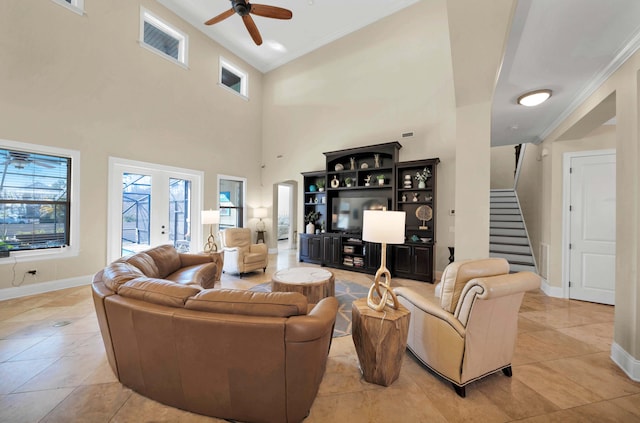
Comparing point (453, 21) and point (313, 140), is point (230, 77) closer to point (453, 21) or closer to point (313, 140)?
point (313, 140)

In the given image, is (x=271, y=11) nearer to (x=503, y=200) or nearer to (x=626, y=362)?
(x=626, y=362)

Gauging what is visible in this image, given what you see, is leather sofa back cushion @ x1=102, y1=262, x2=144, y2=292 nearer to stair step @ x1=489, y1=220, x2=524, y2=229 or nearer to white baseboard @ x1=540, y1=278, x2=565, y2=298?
white baseboard @ x1=540, y1=278, x2=565, y2=298

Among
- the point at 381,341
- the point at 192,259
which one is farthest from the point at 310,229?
the point at 381,341

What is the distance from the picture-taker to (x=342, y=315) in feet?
9.85

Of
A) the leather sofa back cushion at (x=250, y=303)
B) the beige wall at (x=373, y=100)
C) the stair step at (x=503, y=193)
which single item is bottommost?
the leather sofa back cushion at (x=250, y=303)

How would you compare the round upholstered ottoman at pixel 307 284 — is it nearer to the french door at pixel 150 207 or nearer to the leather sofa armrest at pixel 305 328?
the leather sofa armrest at pixel 305 328

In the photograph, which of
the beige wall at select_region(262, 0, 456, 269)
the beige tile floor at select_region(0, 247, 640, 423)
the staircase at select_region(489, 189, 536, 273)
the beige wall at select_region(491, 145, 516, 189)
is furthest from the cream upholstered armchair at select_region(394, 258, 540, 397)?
the beige wall at select_region(491, 145, 516, 189)

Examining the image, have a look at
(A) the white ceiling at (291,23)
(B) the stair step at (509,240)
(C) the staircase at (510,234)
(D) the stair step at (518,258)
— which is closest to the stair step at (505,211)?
(C) the staircase at (510,234)

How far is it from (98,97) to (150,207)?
213 centimetres

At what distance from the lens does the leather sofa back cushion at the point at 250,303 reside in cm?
133

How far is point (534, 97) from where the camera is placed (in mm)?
2752

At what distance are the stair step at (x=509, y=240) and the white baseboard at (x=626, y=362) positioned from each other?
11.3 ft

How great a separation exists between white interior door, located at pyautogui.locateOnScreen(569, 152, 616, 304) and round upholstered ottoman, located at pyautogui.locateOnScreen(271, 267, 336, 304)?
381 centimetres

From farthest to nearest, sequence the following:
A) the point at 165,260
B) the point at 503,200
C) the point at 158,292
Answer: the point at 503,200 → the point at 165,260 → the point at 158,292
